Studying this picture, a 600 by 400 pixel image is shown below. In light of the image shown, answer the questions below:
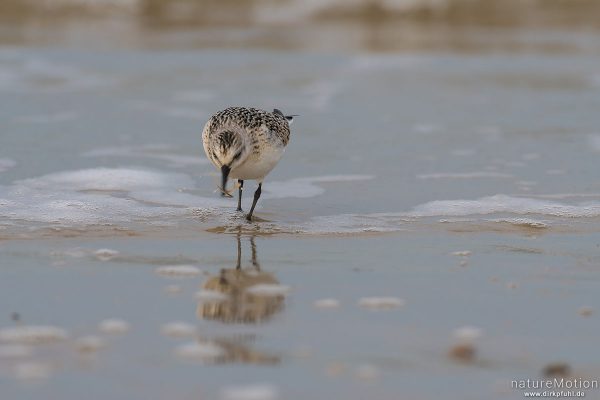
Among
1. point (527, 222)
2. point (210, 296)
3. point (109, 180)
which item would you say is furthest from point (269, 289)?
point (109, 180)

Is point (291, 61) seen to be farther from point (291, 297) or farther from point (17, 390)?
point (17, 390)

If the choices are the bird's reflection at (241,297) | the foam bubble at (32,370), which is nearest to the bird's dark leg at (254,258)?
the bird's reflection at (241,297)

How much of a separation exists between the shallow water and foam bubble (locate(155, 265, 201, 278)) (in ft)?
0.20

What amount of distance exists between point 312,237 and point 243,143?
77 centimetres

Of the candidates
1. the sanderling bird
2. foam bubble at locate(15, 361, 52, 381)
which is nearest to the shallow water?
foam bubble at locate(15, 361, 52, 381)

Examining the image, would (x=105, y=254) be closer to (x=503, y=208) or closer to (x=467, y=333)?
(x=467, y=333)

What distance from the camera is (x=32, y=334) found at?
14.5 ft

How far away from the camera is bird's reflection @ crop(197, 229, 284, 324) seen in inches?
188

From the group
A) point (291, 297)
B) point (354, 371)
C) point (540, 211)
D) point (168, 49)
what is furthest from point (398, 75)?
point (354, 371)

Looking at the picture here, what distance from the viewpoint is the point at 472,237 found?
6.54m

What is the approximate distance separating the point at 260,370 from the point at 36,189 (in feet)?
13.0

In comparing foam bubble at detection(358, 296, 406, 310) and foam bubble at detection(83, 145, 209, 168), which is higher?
foam bubble at detection(83, 145, 209, 168)

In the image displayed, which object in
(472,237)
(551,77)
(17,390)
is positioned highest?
(551,77)

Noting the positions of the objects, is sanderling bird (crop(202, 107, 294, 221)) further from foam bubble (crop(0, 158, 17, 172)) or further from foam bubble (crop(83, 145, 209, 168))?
foam bubble (crop(0, 158, 17, 172))
